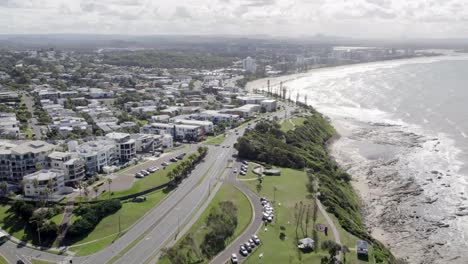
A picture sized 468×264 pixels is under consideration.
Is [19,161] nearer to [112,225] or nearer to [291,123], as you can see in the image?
[112,225]

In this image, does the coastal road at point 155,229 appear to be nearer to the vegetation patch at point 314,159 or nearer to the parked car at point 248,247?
the parked car at point 248,247

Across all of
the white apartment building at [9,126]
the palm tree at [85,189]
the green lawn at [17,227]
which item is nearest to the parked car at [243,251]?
the green lawn at [17,227]

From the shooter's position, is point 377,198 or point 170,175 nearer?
point 170,175

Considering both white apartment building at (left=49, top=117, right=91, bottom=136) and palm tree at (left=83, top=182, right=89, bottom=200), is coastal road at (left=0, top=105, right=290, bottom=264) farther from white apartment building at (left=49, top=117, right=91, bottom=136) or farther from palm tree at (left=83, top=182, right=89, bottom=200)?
white apartment building at (left=49, top=117, right=91, bottom=136)

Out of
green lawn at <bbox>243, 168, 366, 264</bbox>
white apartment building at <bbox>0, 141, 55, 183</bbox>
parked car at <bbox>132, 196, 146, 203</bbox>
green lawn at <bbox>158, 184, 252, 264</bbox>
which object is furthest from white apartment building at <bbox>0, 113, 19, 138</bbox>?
green lawn at <bbox>243, 168, 366, 264</bbox>

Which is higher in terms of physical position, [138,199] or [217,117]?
[217,117]

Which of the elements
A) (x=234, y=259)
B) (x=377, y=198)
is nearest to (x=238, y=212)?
(x=234, y=259)

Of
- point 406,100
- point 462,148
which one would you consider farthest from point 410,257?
point 406,100
